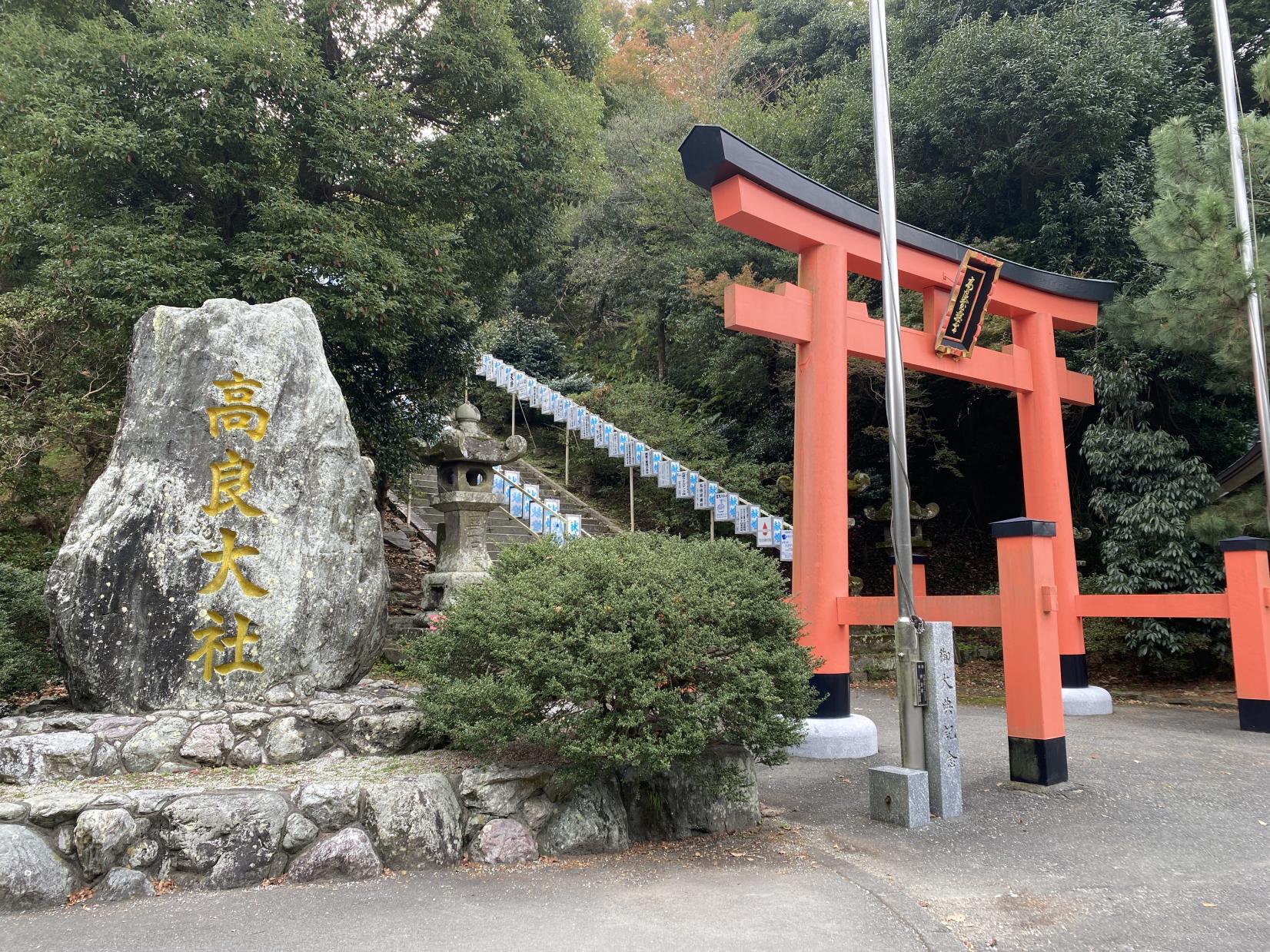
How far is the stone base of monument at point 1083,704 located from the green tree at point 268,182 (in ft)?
27.5

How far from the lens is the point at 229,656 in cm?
490

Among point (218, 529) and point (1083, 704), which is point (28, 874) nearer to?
point (218, 529)

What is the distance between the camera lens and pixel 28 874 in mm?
3494

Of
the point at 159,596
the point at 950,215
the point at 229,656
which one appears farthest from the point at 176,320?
the point at 950,215

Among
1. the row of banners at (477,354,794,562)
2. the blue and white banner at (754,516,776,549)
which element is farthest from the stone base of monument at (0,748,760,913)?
the blue and white banner at (754,516,776,549)

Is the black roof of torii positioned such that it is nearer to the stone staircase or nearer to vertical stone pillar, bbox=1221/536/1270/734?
vertical stone pillar, bbox=1221/536/1270/734

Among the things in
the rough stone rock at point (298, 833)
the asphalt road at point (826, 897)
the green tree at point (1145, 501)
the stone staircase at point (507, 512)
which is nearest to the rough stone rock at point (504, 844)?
the asphalt road at point (826, 897)

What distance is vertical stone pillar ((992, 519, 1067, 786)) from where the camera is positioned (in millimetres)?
Answer: 5402

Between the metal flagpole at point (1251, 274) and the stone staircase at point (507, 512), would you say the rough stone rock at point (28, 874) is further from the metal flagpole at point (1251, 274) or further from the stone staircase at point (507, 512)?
the metal flagpole at point (1251, 274)

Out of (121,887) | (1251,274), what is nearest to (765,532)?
(1251,274)

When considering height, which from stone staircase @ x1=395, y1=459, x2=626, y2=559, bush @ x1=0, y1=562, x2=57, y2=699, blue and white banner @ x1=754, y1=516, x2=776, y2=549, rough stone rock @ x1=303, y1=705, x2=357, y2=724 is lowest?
rough stone rock @ x1=303, y1=705, x2=357, y2=724

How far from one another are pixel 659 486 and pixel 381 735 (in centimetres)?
985

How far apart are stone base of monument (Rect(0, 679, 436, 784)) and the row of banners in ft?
18.8

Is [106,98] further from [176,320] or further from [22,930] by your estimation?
[22,930]
